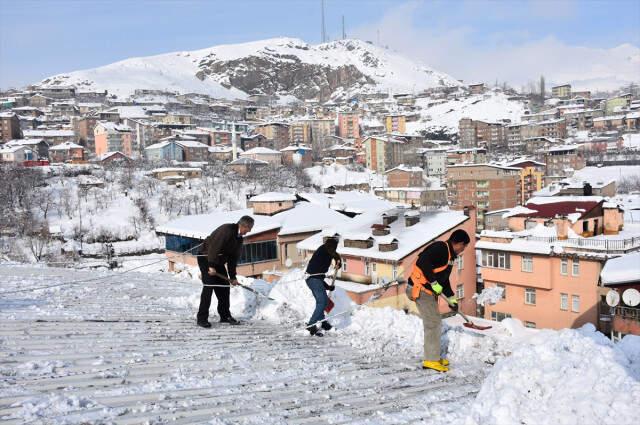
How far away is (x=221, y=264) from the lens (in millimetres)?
Result: 7129

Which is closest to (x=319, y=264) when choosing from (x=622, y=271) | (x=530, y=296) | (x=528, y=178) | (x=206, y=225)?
(x=622, y=271)

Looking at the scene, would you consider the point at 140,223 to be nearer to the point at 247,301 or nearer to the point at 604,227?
the point at 604,227

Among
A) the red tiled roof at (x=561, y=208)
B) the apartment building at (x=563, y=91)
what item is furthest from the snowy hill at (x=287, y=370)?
the apartment building at (x=563, y=91)

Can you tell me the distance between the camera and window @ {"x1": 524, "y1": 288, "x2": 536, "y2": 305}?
74.2 feet

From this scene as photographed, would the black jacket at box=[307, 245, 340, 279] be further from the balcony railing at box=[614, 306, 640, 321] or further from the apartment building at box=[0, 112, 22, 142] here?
the apartment building at box=[0, 112, 22, 142]


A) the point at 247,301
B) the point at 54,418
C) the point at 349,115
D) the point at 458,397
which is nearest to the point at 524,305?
the point at 247,301

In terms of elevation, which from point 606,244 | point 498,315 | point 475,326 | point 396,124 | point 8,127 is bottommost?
point 498,315

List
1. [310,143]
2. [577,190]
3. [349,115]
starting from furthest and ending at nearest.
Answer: [349,115] → [310,143] → [577,190]

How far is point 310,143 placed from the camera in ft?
392

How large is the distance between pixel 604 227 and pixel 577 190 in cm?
1715

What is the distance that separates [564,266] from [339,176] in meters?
67.3

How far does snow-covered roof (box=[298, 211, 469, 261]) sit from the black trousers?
1403cm

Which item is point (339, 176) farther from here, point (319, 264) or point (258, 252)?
point (319, 264)

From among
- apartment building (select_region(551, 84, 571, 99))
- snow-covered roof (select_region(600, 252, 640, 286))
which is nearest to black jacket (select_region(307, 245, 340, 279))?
snow-covered roof (select_region(600, 252, 640, 286))
